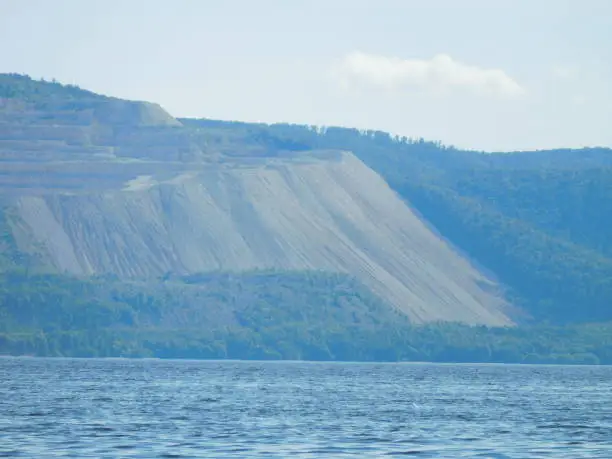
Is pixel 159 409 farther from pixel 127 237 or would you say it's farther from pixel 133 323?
pixel 127 237

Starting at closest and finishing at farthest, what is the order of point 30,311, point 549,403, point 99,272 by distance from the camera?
point 549,403, point 30,311, point 99,272

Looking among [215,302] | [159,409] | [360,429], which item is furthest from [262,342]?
[360,429]

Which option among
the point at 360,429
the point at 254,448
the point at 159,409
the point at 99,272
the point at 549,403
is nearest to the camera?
the point at 254,448

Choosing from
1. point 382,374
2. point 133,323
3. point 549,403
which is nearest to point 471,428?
point 549,403

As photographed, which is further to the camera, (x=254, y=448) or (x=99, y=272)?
(x=99, y=272)

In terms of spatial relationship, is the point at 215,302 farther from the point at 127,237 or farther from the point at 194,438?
the point at 194,438

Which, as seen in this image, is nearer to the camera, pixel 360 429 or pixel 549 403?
pixel 360 429
